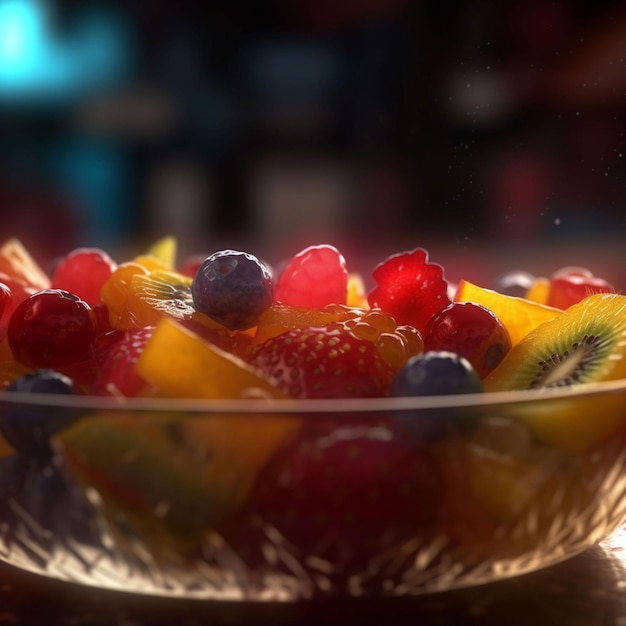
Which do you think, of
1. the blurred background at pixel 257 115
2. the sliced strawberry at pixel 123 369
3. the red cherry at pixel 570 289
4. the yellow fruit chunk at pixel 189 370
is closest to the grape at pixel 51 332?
the sliced strawberry at pixel 123 369

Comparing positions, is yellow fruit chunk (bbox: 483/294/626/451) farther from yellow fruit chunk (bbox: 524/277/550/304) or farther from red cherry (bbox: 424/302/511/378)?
yellow fruit chunk (bbox: 524/277/550/304)

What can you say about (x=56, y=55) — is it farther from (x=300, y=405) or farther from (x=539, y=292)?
(x=300, y=405)

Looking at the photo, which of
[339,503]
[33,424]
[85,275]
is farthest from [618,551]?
[85,275]

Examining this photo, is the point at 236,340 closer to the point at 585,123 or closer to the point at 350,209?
the point at 585,123

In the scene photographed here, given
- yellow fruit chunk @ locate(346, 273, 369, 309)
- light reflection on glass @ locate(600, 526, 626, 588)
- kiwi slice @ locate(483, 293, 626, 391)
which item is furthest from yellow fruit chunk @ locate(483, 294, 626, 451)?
yellow fruit chunk @ locate(346, 273, 369, 309)

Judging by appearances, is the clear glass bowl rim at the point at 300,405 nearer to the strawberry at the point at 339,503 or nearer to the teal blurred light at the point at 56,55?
the strawberry at the point at 339,503

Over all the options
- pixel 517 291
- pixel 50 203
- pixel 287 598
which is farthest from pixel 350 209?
pixel 287 598
